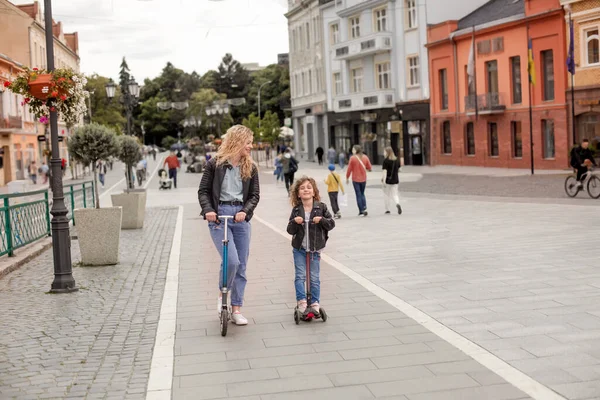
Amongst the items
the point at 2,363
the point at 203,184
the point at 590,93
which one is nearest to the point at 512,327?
the point at 203,184

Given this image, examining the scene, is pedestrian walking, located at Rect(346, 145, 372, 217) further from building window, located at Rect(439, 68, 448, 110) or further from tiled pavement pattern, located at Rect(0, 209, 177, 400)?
building window, located at Rect(439, 68, 448, 110)

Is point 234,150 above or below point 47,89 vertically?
below

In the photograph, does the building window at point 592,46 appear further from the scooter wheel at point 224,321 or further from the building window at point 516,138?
the scooter wheel at point 224,321

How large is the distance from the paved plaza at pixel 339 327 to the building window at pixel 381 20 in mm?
40209

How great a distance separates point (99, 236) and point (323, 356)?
7267 mm

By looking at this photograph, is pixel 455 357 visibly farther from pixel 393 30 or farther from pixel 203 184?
pixel 393 30

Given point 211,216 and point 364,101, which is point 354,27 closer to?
point 364,101

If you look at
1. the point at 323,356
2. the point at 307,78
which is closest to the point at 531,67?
the point at 323,356

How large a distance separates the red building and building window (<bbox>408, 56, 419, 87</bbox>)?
1710mm

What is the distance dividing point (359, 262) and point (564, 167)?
27.9 meters

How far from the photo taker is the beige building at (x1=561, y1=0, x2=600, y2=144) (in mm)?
35031

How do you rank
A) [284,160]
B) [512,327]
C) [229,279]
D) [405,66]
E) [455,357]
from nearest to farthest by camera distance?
[455,357], [512,327], [229,279], [284,160], [405,66]

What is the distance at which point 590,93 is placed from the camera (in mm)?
35469

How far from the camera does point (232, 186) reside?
747cm
